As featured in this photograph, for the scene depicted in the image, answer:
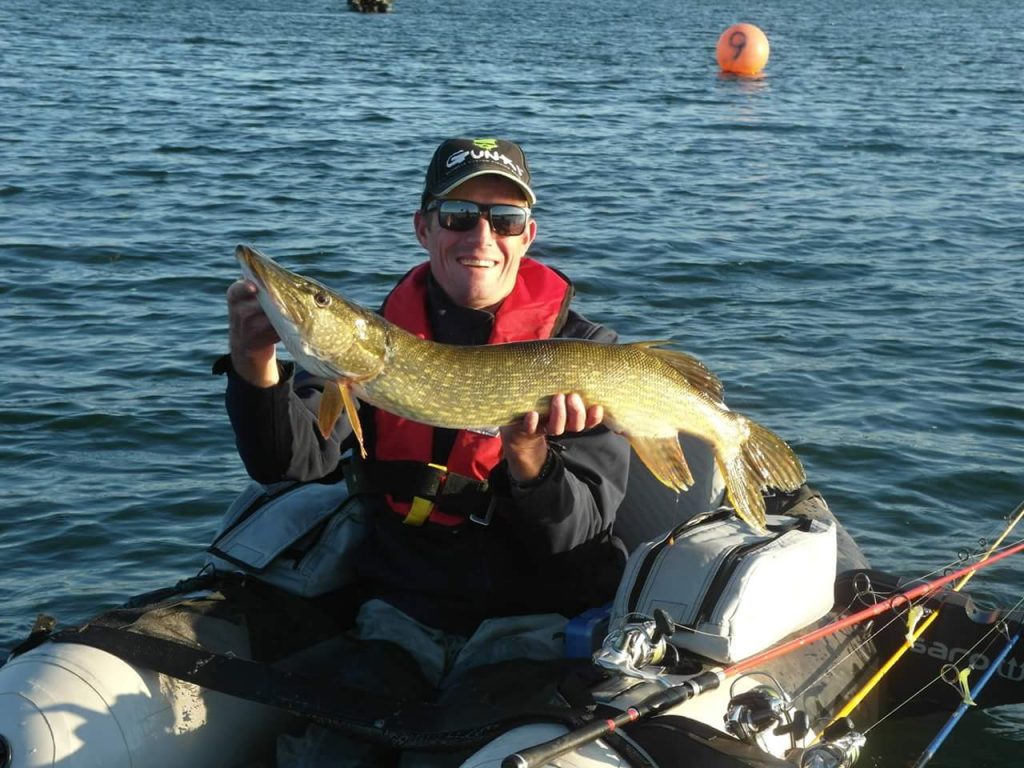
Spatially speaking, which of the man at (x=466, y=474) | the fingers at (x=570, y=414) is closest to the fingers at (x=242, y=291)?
the man at (x=466, y=474)

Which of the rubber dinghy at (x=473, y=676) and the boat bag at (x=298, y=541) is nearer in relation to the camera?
the rubber dinghy at (x=473, y=676)

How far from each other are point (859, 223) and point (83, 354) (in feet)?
27.2

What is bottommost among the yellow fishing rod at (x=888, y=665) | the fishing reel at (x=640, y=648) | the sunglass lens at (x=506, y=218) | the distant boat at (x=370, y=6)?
the yellow fishing rod at (x=888, y=665)

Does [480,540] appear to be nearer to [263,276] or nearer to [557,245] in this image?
[263,276]

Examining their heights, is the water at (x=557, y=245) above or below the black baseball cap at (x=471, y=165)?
below

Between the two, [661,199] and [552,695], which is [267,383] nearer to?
[552,695]

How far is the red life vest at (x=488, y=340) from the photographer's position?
4.29m

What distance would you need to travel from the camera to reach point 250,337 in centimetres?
402

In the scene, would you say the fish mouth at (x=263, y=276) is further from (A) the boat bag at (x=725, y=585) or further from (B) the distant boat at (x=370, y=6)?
(B) the distant boat at (x=370, y=6)

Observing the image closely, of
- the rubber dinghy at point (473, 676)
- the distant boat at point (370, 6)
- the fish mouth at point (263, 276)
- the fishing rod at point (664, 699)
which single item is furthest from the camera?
the distant boat at point (370, 6)

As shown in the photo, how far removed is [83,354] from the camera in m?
9.62

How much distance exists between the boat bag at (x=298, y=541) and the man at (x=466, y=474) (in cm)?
13

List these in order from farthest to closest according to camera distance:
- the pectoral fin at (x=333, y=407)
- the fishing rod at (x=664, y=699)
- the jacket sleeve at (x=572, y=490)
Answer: the jacket sleeve at (x=572, y=490) → the pectoral fin at (x=333, y=407) → the fishing rod at (x=664, y=699)

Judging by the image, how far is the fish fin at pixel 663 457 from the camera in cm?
410
